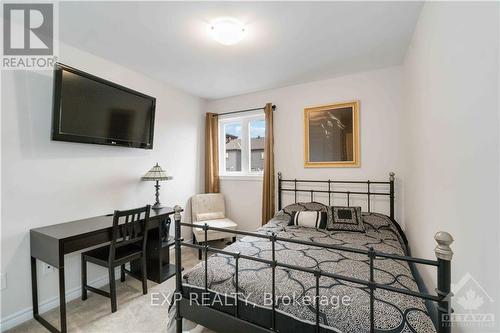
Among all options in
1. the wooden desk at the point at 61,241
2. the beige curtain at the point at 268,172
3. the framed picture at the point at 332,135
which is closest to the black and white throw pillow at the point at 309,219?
the beige curtain at the point at 268,172

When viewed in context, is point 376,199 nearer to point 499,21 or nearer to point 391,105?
point 391,105

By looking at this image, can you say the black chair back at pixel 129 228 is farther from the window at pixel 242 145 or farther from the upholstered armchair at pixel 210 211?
the window at pixel 242 145

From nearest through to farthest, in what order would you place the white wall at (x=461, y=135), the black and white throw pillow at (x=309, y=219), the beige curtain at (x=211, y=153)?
the white wall at (x=461, y=135), the black and white throw pillow at (x=309, y=219), the beige curtain at (x=211, y=153)

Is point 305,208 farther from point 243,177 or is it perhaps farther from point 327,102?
point 327,102

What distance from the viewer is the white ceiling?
183 centimetres

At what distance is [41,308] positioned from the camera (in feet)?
6.89

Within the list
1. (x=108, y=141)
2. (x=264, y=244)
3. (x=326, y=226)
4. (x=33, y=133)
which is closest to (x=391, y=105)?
(x=326, y=226)

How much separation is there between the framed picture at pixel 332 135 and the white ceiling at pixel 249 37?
0.51 meters

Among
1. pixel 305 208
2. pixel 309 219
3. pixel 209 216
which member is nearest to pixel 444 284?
pixel 309 219

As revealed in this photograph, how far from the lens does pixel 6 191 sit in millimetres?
1919

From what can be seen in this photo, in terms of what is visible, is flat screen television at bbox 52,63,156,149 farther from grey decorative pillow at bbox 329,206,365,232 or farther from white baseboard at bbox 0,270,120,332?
grey decorative pillow at bbox 329,206,365,232

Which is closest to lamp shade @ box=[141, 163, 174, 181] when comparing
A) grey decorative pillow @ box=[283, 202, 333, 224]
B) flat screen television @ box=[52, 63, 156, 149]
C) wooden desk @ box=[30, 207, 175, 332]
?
flat screen television @ box=[52, 63, 156, 149]

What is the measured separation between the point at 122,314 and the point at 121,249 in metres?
0.62

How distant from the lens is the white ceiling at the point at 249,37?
183 cm
